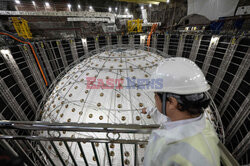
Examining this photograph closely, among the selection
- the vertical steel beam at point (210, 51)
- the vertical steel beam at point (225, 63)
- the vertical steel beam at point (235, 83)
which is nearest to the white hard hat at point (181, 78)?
the vertical steel beam at point (235, 83)

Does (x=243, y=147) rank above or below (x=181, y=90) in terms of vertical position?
below

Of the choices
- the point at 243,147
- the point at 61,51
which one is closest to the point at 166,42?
the point at 243,147

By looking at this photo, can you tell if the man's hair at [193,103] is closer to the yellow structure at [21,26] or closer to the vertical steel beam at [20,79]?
the vertical steel beam at [20,79]

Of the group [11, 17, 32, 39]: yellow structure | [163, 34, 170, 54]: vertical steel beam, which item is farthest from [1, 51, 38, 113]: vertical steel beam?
[163, 34, 170, 54]: vertical steel beam

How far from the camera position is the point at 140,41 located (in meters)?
16.7

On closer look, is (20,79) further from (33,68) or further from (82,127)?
(82,127)

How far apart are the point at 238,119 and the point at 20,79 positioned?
18.5m

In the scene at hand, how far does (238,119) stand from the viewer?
821cm

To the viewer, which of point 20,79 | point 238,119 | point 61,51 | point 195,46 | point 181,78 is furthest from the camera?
point 61,51

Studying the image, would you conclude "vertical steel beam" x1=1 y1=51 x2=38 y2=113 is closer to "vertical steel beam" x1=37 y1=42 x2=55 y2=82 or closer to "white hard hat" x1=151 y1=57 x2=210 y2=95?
"vertical steel beam" x1=37 y1=42 x2=55 y2=82

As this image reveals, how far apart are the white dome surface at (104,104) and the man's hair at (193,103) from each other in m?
2.69

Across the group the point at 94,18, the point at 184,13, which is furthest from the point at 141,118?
the point at 184,13

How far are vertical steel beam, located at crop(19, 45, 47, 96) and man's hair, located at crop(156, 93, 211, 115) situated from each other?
13369 mm

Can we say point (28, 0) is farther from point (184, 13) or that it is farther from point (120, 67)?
point (184, 13)
